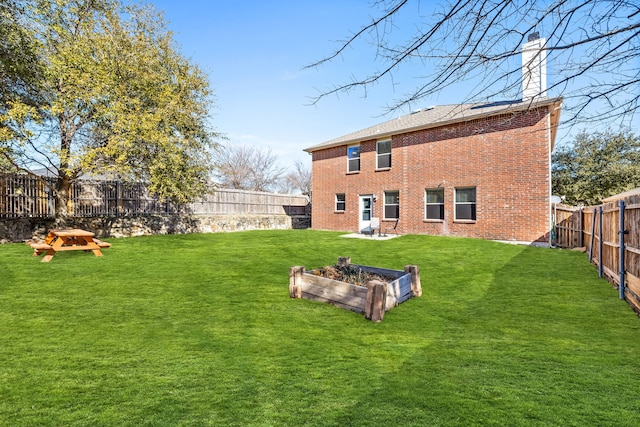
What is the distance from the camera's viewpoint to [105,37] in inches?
414

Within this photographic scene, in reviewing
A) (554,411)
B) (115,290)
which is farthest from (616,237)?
(115,290)

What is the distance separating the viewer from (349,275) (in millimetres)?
5242

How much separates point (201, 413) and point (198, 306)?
259 centimetres

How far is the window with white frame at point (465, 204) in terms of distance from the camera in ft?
43.9

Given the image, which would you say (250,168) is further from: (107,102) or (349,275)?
(349,275)

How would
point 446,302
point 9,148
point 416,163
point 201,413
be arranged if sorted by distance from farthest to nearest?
point 416,163
point 9,148
point 446,302
point 201,413

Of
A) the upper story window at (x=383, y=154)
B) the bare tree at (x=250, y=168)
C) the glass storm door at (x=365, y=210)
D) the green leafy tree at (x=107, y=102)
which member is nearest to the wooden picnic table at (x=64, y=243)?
the green leafy tree at (x=107, y=102)

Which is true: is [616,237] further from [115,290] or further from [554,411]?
[115,290]

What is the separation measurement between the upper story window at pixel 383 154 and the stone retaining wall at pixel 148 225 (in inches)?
322

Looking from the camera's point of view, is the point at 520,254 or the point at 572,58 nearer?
the point at 572,58

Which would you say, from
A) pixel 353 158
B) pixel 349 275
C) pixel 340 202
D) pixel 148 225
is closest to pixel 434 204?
pixel 353 158

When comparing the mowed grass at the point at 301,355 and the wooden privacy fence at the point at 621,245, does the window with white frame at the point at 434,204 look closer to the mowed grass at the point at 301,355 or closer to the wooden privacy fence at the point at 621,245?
the wooden privacy fence at the point at 621,245

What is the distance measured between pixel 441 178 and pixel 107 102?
512 inches

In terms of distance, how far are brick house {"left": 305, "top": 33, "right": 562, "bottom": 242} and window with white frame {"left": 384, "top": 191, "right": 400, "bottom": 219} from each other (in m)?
0.05
